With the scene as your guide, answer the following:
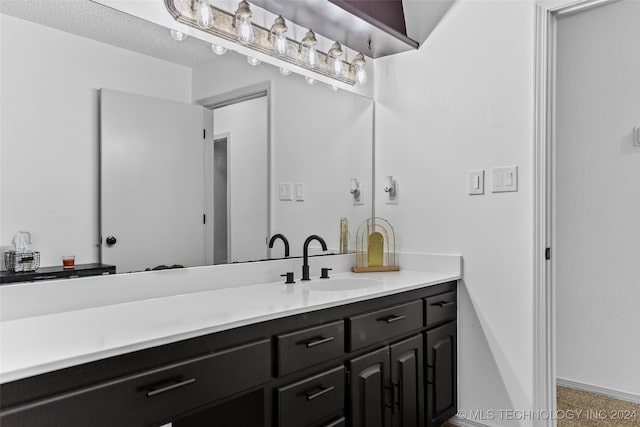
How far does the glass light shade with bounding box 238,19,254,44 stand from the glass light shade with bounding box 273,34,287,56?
18cm

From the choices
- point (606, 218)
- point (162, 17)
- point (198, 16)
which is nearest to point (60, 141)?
point (162, 17)

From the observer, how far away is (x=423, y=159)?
246 cm

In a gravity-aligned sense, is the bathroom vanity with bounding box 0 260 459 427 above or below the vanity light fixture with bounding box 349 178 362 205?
below

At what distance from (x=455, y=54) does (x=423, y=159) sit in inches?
21.8

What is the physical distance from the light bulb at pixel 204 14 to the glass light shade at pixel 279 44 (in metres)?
0.37

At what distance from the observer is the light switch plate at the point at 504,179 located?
2145mm

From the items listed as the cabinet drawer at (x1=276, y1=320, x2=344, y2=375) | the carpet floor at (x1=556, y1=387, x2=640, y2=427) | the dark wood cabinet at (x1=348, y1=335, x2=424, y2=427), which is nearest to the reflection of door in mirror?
the cabinet drawer at (x1=276, y1=320, x2=344, y2=375)

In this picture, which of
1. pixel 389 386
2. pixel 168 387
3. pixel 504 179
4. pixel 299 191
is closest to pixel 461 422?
pixel 389 386

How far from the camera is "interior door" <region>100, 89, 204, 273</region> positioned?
5.08ft

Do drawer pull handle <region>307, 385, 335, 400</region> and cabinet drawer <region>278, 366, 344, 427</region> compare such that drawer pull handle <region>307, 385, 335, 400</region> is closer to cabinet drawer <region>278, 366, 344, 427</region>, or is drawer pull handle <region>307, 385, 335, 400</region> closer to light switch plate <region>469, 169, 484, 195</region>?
cabinet drawer <region>278, 366, 344, 427</region>

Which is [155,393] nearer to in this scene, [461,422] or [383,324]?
[383,324]

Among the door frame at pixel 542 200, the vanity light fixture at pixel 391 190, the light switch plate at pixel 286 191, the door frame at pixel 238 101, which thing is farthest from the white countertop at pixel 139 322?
the vanity light fixture at pixel 391 190

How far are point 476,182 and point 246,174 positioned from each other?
3.65 feet

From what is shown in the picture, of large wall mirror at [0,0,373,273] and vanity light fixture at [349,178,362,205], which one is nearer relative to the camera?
large wall mirror at [0,0,373,273]
